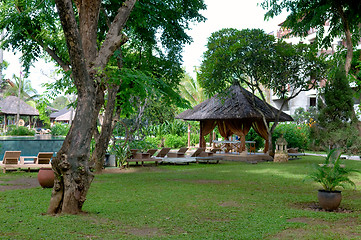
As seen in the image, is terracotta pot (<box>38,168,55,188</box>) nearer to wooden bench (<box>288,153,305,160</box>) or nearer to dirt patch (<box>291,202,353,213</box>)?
dirt patch (<box>291,202,353,213</box>)

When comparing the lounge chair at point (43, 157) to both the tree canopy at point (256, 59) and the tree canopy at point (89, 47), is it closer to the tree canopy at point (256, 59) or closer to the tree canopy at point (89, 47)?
the tree canopy at point (89, 47)

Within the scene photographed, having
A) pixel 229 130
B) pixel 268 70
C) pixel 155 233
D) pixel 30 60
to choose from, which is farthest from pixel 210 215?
pixel 229 130

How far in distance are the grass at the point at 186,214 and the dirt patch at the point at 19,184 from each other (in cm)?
101

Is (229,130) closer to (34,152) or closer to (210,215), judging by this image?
(34,152)

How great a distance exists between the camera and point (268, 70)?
73.2ft

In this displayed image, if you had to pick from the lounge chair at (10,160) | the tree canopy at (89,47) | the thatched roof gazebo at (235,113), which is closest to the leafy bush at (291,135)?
the thatched roof gazebo at (235,113)

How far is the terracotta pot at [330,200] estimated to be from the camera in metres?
8.17

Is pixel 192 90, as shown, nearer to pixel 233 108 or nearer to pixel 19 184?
pixel 233 108

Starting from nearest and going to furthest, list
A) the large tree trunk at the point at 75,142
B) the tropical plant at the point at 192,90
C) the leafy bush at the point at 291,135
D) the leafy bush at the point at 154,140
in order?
the large tree trunk at the point at 75,142
the leafy bush at the point at 291,135
the leafy bush at the point at 154,140
the tropical plant at the point at 192,90

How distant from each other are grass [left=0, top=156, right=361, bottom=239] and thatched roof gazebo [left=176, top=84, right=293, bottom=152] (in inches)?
427

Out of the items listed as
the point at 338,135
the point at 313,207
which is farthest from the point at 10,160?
the point at 338,135

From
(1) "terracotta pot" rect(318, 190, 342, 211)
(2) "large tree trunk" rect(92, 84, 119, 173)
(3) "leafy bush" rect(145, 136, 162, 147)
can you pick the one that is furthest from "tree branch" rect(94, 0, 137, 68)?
(3) "leafy bush" rect(145, 136, 162, 147)

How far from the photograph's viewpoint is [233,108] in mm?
23875

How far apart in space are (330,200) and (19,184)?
9175mm
